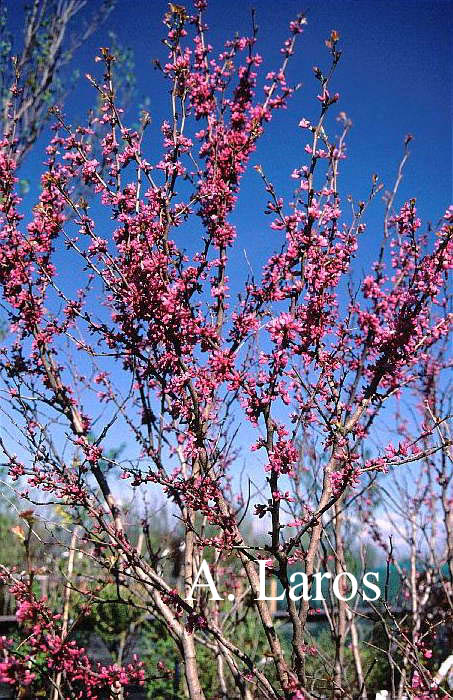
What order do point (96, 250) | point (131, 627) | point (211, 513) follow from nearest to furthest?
point (211, 513) → point (96, 250) → point (131, 627)

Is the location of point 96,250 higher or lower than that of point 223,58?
lower

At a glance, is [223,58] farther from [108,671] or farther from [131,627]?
[131,627]

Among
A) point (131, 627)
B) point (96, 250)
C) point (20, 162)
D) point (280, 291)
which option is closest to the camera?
point (280, 291)

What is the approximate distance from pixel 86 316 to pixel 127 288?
0.43 metres

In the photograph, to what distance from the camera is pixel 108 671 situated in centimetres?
316

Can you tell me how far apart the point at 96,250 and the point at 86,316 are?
381mm

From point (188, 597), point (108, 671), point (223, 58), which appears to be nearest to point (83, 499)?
point (188, 597)

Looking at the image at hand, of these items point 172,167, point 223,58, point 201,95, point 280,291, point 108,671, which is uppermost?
point 223,58

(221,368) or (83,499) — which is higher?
(221,368)

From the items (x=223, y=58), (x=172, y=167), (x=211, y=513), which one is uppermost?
(x=223, y=58)

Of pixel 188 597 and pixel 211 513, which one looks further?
pixel 188 597

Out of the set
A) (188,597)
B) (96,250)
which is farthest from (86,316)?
(188,597)

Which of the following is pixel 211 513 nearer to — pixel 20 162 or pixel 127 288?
pixel 127 288

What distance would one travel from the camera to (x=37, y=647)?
3139 millimetres
